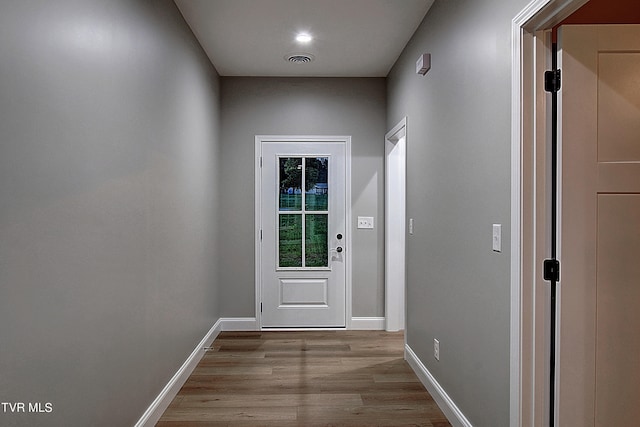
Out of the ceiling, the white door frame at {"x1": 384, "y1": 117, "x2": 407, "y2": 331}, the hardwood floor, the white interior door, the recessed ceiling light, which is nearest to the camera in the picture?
the white interior door

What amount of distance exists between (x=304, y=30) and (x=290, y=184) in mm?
1646

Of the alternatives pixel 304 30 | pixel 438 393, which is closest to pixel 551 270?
pixel 438 393

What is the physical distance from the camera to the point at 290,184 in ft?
14.9

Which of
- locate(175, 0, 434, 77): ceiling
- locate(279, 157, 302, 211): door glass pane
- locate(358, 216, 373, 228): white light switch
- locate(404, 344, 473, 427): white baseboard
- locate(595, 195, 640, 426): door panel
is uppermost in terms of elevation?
locate(175, 0, 434, 77): ceiling

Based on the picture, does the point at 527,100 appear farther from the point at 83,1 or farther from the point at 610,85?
the point at 83,1

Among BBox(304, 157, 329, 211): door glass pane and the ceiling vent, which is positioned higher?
the ceiling vent

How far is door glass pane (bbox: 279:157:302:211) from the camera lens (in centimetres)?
453

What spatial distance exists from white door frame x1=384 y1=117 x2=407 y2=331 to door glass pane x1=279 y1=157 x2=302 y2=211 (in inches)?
35.1

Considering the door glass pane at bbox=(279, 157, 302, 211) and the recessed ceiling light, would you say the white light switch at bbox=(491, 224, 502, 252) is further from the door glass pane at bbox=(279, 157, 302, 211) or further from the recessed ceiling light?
the door glass pane at bbox=(279, 157, 302, 211)

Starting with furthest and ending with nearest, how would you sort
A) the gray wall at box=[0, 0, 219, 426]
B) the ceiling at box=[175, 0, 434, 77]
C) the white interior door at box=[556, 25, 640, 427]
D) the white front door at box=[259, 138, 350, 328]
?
the white front door at box=[259, 138, 350, 328] → the ceiling at box=[175, 0, 434, 77] → the white interior door at box=[556, 25, 640, 427] → the gray wall at box=[0, 0, 219, 426]

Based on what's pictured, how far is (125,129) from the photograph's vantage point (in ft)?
6.82

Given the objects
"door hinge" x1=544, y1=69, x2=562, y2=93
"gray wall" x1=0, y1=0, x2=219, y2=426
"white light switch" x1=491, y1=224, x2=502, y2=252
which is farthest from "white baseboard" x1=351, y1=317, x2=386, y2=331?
"door hinge" x1=544, y1=69, x2=562, y2=93

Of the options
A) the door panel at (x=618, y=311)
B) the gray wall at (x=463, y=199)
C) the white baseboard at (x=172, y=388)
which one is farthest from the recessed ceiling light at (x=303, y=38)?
the white baseboard at (x=172, y=388)

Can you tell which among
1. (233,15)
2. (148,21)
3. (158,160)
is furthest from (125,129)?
(233,15)
